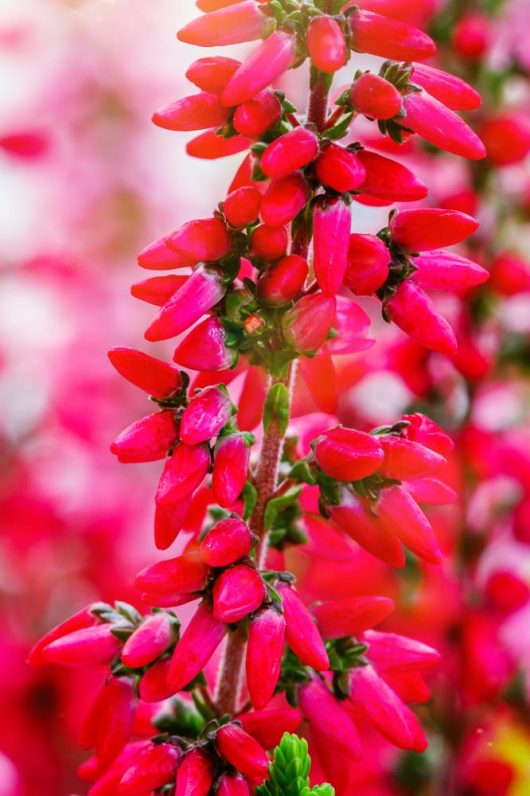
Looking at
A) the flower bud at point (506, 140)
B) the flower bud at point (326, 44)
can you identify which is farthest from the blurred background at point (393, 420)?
the flower bud at point (326, 44)

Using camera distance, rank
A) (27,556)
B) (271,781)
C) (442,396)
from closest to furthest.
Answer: (271,781), (442,396), (27,556)

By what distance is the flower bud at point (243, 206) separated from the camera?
49cm

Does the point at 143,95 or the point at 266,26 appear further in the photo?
the point at 143,95

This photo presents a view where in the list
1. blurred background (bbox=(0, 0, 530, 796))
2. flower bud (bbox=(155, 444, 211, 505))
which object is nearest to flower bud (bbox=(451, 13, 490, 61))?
blurred background (bbox=(0, 0, 530, 796))

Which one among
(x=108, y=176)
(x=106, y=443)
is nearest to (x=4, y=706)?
(x=106, y=443)

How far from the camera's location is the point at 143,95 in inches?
64.9

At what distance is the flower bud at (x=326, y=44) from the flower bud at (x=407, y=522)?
0.21 m

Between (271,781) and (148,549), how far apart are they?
0.73 m

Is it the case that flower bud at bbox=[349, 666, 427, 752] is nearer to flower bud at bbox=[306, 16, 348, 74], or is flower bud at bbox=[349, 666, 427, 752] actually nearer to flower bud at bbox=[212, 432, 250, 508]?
flower bud at bbox=[212, 432, 250, 508]

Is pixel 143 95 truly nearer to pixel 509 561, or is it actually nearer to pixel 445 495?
pixel 509 561

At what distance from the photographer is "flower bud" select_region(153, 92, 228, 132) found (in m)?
0.49

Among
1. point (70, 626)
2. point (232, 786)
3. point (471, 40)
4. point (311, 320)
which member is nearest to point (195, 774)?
point (232, 786)

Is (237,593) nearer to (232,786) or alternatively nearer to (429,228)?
(232,786)

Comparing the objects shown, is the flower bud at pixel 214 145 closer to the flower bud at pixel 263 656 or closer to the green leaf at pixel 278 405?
the green leaf at pixel 278 405
